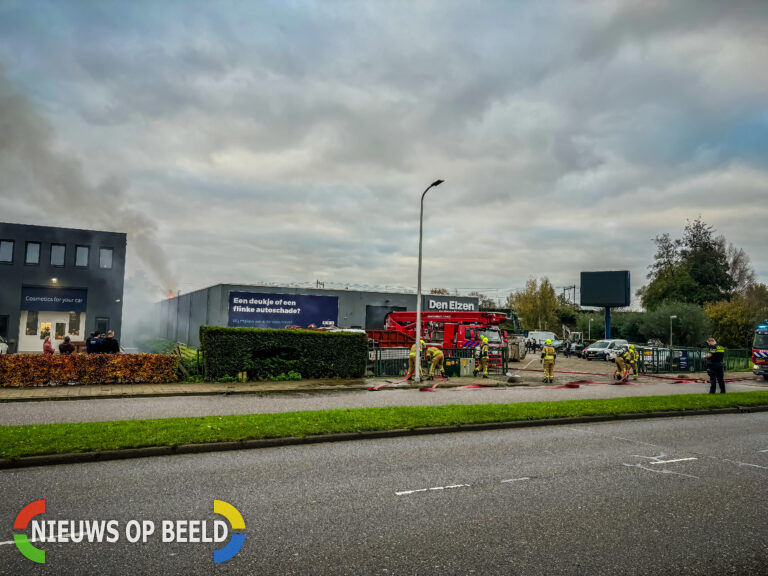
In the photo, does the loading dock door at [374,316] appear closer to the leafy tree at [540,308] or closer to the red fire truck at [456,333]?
the red fire truck at [456,333]

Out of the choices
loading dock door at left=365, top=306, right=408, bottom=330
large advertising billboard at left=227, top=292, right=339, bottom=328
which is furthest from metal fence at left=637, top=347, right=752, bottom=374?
large advertising billboard at left=227, top=292, right=339, bottom=328

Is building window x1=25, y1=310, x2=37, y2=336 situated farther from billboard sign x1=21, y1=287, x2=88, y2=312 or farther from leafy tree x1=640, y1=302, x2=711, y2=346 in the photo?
leafy tree x1=640, y1=302, x2=711, y2=346

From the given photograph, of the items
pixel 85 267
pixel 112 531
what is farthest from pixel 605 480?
pixel 85 267

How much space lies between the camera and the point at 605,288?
53469mm

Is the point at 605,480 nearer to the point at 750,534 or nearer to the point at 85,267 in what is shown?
the point at 750,534

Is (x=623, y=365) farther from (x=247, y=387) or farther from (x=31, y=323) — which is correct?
(x=31, y=323)

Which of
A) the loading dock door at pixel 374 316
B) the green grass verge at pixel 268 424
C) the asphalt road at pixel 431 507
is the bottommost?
the asphalt road at pixel 431 507

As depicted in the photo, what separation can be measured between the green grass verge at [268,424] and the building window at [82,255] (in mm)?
→ 29542

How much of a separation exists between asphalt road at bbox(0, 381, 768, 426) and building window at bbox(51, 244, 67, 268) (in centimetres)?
2491

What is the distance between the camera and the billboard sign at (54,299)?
33.2 meters

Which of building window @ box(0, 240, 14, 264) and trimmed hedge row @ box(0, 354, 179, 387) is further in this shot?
building window @ box(0, 240, 14, 264)

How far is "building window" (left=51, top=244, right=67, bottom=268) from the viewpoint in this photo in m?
34.1

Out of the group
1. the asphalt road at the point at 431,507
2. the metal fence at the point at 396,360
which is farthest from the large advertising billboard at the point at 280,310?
the asphalt road at the point at 431,507

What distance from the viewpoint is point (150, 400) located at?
13766 millimetres
